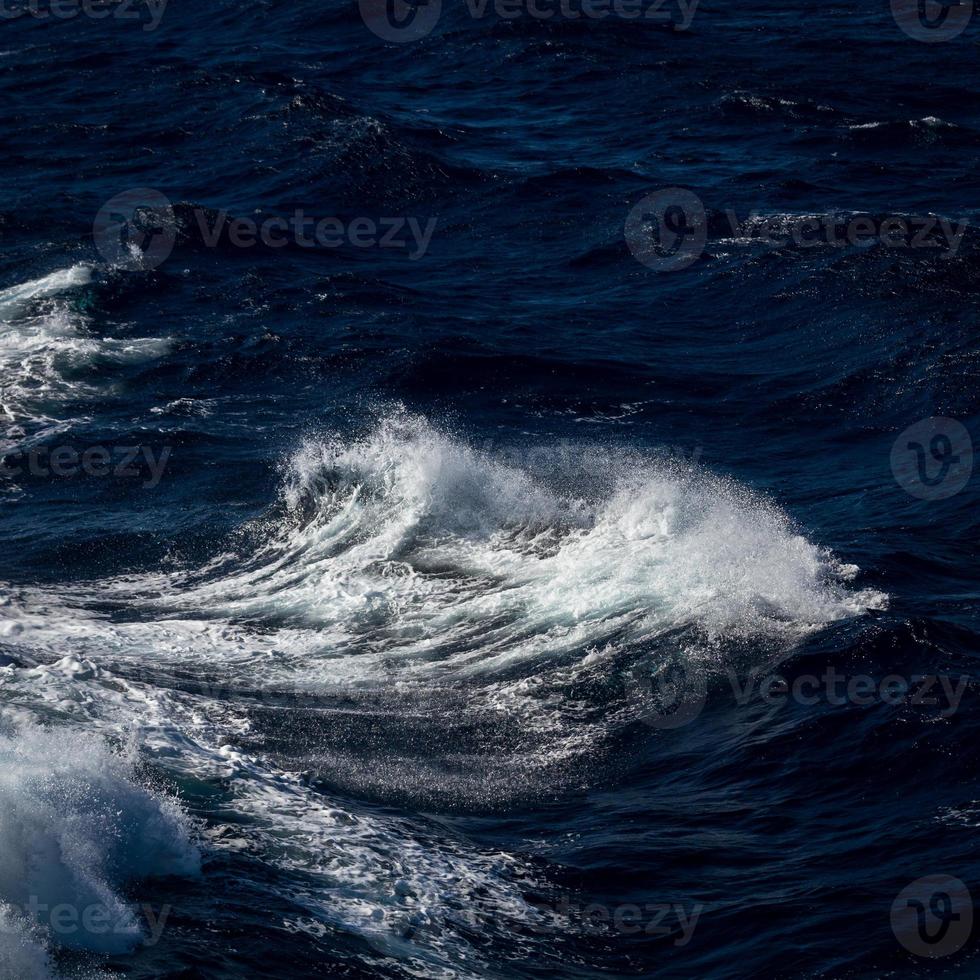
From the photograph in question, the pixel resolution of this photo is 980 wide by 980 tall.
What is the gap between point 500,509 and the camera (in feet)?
92.3

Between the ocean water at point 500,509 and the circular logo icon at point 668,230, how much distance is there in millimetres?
158

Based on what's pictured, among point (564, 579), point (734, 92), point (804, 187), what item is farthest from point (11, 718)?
point (734, 92)

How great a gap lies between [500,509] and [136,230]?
17.3 metres

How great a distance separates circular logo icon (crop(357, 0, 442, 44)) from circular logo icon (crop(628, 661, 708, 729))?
1448 inches

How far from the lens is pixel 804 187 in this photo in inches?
1594

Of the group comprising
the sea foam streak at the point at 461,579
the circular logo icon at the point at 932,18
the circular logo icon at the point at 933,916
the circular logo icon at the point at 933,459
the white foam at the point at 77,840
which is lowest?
the circular logo icon at the point at 933,916

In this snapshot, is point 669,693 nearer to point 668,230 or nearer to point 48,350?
point 48,350

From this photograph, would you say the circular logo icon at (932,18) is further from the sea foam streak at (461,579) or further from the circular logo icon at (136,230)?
the sea foam streak at (461,579)

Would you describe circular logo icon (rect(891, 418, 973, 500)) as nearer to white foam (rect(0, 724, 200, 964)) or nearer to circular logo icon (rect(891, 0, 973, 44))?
white foam (rect(0, 724, 200, 964))

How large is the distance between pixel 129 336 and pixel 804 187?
59.3 feet

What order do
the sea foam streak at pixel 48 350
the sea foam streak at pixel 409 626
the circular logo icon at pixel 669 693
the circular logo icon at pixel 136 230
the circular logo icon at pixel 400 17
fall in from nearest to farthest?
the sea foam streak at pixel 409 626, the circular logo icon at pixel 669 693, the sea foam streak at pixel 48 350, the circular logo icon at pixel 136 230, the circular logo icon at pixel 400 17

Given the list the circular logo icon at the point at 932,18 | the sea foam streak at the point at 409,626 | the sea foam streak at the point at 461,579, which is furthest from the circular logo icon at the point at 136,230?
the circular logo icon at the point at 932,18

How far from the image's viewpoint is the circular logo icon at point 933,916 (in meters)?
16.6

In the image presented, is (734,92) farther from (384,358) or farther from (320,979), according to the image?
(320,979)
